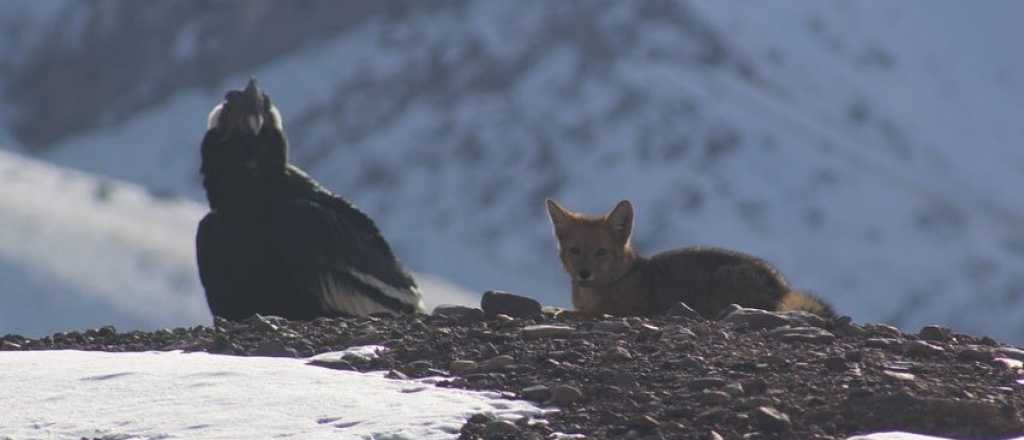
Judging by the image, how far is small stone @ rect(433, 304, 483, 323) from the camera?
12.7 m

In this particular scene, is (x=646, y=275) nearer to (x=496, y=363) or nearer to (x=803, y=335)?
(x=803, y=335)

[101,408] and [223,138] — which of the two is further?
[223,138]

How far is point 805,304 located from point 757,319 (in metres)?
1.62

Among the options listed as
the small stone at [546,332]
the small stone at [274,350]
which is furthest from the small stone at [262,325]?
the small stone at [546,332]

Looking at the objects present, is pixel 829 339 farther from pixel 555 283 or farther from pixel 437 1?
pixel 437 1

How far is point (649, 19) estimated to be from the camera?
95.9 meters

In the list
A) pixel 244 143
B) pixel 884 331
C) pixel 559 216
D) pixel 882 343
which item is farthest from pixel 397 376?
pixel 244 143

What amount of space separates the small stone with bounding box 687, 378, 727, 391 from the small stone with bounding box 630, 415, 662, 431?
593 millimetres

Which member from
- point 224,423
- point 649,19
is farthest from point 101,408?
point 649,19

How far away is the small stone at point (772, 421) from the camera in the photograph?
376 inches

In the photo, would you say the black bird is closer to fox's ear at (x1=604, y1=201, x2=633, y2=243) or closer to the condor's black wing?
the condor's black wing

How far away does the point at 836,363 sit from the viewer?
1073 cm

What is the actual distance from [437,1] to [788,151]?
24.5m

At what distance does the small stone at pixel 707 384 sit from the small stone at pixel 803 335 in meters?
1.39
